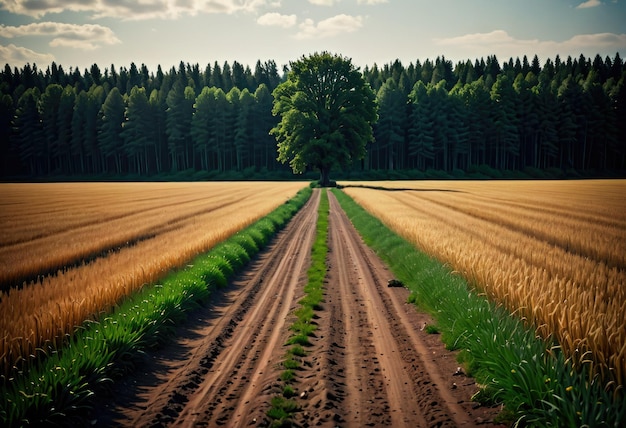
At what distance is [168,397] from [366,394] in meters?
2.66

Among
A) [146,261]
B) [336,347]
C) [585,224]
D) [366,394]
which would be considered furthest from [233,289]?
[585,224]

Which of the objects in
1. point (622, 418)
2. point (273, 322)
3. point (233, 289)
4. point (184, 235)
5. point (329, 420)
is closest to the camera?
point (622, 418)

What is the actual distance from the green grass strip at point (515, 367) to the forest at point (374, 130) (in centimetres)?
7387

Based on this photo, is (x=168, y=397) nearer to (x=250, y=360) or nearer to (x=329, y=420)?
(x=250, y=360)

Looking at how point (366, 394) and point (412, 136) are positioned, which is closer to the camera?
point (366, 394)

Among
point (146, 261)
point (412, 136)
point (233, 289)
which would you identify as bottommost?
point (233, 289)

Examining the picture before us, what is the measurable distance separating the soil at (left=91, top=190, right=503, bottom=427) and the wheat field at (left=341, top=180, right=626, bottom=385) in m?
1.40

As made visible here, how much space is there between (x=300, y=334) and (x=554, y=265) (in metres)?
6.64

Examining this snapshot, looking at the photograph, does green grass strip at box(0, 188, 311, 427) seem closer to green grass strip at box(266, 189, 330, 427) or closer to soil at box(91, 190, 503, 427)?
soil at box(91, 190, 503, 427)

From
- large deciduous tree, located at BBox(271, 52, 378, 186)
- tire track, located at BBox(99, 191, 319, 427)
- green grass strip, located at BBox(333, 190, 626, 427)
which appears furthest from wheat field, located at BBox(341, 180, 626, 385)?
large deciduous tree, located at BBox(271, 52, 378, 186)

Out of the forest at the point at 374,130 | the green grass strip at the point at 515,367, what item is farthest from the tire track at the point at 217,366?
the forest at the point at 374,130

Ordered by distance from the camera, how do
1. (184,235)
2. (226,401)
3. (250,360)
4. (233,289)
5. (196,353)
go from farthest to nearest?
(184,235), (233,289), (196,353), (250,360), (226,401)

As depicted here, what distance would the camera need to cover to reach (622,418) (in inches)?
125

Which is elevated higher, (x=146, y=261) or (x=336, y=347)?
(x=146, y=261)
